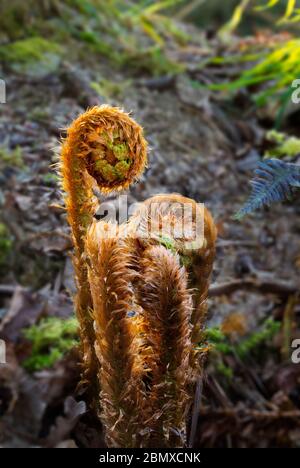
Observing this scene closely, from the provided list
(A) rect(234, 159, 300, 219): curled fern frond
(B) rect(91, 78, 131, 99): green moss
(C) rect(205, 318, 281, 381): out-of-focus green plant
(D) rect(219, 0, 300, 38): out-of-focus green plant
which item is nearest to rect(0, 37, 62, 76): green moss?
(B) rect(91, 78, 131, 99): green moss

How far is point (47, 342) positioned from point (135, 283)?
0.89 m

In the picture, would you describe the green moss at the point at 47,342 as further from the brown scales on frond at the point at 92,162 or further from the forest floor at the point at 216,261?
the brown scales on frond at the point at 92,162

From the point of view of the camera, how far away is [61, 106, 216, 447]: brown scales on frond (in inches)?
43.2

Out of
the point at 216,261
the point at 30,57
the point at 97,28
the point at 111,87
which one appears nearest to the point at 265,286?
the point at 216,261

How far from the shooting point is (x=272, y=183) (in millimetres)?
1192

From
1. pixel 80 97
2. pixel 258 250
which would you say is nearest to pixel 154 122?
pixel 80 97

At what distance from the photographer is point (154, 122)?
9.83 ft

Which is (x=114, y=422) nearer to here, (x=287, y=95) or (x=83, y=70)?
(x=287, y=95)

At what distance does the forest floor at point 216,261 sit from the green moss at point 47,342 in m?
0.03

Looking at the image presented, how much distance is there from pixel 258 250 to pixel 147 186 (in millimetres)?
611

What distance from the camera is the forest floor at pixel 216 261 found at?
171cm

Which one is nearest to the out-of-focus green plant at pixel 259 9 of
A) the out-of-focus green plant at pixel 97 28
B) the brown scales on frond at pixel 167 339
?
the out-of-focus green plant at pixel 97 28

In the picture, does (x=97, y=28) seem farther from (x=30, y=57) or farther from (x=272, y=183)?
(x=272, y=183)

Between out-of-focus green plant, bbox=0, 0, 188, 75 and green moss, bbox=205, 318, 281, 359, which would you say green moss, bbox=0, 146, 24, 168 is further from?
green moss, bbox=205, 318, 281, 359
